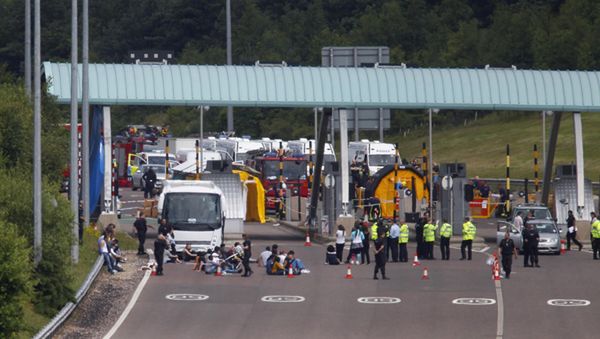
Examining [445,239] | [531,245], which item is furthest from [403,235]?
[531,245]

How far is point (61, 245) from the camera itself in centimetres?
3650

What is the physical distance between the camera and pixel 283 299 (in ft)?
127

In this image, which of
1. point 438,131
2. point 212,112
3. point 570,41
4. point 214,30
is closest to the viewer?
point 570,41

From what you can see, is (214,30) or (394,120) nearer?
(394,120)

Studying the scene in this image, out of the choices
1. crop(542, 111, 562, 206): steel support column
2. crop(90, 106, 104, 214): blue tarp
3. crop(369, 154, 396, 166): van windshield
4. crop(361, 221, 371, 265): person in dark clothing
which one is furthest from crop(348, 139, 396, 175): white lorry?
crop(361, 221, 371, 265): person in dark clothing

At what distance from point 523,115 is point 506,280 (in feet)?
196

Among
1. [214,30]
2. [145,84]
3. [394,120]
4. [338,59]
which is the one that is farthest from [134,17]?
[145,84]

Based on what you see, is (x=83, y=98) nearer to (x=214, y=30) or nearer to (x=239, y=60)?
(x=239, y=60)

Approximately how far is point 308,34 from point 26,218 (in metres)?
81.4

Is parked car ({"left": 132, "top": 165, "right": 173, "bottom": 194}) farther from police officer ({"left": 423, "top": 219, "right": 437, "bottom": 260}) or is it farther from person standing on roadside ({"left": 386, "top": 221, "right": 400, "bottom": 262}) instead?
person standing on roadside ({"left": 386, "top": 221, "right": 400, "bottom": 262})

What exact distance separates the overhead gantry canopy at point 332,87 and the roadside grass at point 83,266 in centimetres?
518

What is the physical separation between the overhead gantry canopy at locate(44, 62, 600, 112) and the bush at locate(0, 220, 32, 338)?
24520mm

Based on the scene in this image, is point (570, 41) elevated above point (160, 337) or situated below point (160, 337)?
above

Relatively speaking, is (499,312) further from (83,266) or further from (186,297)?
(83,266)
